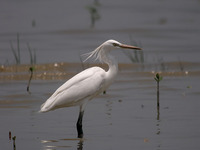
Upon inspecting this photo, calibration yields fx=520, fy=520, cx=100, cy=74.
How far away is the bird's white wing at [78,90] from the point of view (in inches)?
315

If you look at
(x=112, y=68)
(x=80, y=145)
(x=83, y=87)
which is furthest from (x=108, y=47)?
(x=80, y=145)

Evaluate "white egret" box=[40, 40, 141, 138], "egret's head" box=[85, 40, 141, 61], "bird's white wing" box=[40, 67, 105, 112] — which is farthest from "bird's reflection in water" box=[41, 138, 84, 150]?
"egret's head" box=[85, 40, 141, 61]

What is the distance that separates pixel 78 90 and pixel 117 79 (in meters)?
4.08

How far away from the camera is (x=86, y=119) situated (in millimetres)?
8594

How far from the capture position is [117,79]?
1209 cm

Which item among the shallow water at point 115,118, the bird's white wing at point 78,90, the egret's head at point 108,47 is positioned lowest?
the shallow water at point 115,118

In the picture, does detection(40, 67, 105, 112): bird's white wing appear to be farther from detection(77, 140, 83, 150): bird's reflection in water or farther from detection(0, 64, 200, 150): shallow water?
detection(77, 140, 83, 150): bird's reflection in water

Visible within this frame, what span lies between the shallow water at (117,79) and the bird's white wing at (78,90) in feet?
1.26

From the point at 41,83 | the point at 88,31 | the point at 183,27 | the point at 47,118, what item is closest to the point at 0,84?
the point at 41,83

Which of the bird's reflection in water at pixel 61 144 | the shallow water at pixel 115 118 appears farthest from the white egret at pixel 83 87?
the bird's reflection in water at pixel 61 144

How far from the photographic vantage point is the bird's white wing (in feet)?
26.2

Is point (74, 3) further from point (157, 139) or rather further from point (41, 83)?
point (157, 139)

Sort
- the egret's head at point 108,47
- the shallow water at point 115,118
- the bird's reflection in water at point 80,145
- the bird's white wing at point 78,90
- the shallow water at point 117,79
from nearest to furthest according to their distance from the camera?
the bird's reflection in water at point 80,145, the shallow water at point 115,118, the shallow water at point 117,79, the bird's white wing at point 78,90, the egret's head at point 108,47

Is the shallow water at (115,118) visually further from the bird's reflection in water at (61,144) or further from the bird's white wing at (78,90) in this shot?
the bird's white wing at (78,90)
